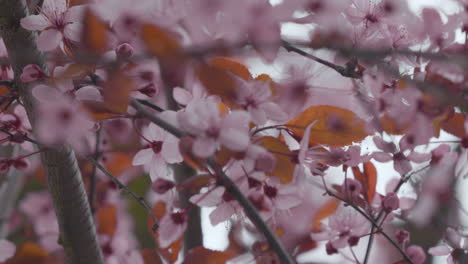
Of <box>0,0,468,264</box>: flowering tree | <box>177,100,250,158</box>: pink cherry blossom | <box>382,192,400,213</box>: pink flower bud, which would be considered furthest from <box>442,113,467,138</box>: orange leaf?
<box>177,100,250,158</box>: pink cherry blossom

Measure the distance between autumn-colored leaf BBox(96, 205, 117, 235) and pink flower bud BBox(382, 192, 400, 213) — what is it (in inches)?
20.8

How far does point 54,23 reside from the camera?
2.39ft

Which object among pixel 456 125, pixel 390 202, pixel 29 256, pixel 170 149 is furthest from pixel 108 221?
pixel 456 125

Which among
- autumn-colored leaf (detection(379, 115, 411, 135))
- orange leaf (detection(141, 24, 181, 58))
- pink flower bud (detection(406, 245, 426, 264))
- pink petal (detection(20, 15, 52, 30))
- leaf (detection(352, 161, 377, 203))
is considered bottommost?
pink flower bud (detection(406, 245, 426, 264))

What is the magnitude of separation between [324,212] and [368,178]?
0.47 ft

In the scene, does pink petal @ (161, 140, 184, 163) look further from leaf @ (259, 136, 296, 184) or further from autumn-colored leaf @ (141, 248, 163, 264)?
autumn-colored leaf @ (141, 248, 163, 264)

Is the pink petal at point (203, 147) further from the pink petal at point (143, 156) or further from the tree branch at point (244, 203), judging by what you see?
the pink petal at point (143, 156)

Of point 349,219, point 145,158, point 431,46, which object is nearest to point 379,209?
point 349,219

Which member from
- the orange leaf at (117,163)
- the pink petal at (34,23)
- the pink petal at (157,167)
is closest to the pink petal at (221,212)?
the pink petal at (157,167)

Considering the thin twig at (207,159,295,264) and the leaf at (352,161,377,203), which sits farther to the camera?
the leaf at (352,161,377,203)

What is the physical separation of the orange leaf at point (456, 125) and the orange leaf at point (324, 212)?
299 mm

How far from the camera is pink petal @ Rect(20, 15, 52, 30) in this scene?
0.69m

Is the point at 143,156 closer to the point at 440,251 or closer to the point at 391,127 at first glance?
the point at 391,127

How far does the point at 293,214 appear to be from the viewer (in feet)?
3.07
